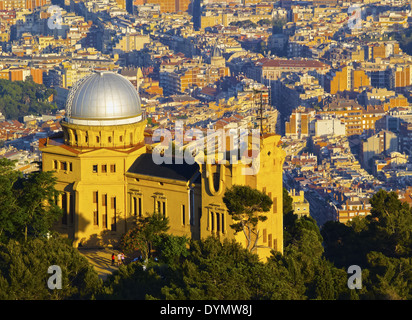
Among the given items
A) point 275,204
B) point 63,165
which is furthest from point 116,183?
point 275,204

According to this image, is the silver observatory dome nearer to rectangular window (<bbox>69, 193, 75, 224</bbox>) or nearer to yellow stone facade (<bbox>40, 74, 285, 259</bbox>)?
yellow stone facade (<bbox>40, 74, 285, 259</bbox>)

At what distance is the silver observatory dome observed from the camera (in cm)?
3191

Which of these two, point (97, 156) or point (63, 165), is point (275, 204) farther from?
point (63, 165)

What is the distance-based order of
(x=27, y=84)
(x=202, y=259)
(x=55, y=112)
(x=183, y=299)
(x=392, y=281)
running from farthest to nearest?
(x=27, y=84), (x=55, y=112), (x=392, y=281), (x=202, y=259), (x=183, y=299)

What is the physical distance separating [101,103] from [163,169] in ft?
7.47

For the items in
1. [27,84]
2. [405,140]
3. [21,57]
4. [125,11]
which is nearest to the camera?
[405,140]

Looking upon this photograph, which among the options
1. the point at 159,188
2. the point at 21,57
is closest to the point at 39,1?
the point at 21,57

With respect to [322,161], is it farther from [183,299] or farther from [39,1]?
[39,1]

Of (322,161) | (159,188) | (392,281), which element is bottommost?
(322,161)

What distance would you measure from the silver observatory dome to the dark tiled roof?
108 cm

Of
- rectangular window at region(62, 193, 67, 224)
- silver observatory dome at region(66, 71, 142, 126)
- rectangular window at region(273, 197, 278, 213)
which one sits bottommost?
rectangular window at region(62, 193, 67, 224)

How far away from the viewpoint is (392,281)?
30.0m

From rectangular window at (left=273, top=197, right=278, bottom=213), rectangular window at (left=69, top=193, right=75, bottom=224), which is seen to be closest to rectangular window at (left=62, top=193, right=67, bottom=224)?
rectangular window at (left=69, top=193, right=75, bottom=224)
